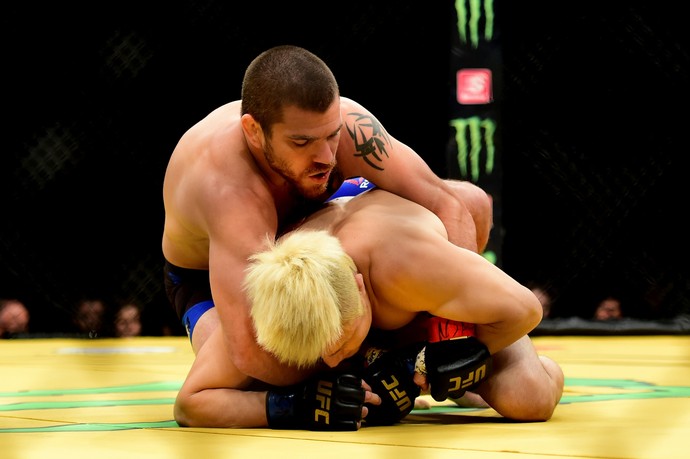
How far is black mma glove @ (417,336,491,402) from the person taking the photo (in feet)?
5.26

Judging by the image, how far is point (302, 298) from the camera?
1467 millimetres

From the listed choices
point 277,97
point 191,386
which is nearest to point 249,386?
point 191,386

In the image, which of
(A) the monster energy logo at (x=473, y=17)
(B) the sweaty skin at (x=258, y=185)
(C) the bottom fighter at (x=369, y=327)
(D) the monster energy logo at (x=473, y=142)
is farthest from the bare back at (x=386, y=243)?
(A) the monster energy logo at (x=473, y=17)

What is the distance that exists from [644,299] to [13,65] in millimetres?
2796

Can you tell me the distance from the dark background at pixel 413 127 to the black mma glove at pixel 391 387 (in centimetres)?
247

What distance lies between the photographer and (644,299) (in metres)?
4.24

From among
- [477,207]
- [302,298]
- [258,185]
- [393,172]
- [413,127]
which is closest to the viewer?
[302,298]

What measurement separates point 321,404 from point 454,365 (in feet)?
0.74

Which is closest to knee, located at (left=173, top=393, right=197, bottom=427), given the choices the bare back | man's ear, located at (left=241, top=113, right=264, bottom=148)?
the bare back

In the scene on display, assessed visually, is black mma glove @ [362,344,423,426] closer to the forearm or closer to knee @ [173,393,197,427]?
the forearm

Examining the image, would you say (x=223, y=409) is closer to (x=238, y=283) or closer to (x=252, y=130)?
(x=238, y=283)

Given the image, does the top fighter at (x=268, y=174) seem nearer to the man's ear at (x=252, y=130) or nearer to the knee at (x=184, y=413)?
the man's ear at (x=252, y=130)

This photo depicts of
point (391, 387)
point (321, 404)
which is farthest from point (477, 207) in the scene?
point (321, 404)

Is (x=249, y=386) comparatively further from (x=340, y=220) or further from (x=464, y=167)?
(x=464, y=167)
